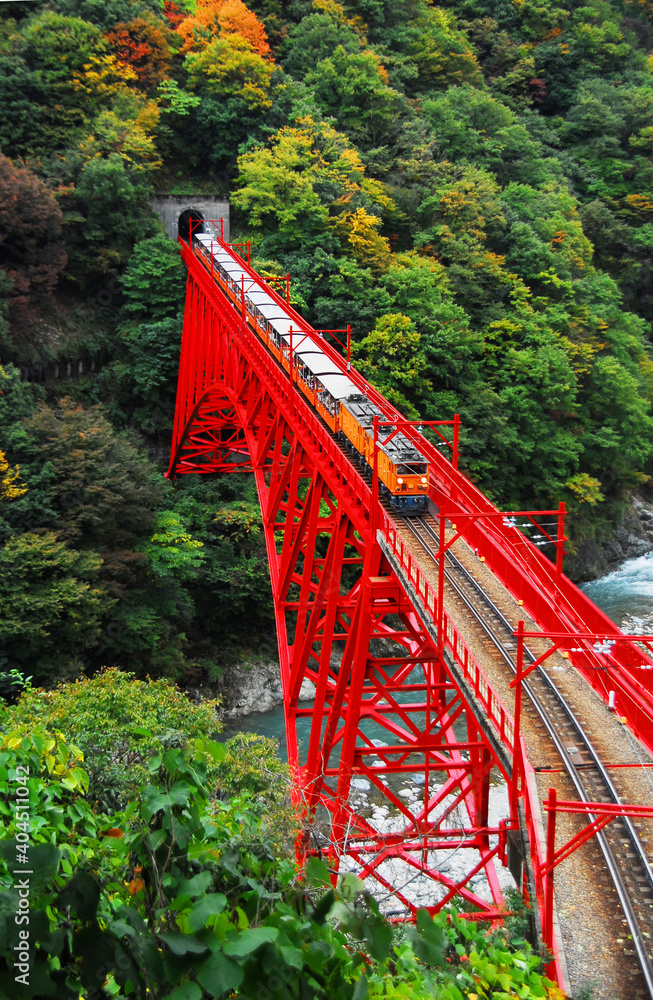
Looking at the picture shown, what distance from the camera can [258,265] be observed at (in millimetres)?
34969

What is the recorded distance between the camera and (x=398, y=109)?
44062 millimetres

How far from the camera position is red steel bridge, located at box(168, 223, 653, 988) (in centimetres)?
1073

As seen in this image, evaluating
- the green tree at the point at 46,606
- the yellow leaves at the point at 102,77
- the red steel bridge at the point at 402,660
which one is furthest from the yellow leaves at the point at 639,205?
the green tree at the point at 46,606

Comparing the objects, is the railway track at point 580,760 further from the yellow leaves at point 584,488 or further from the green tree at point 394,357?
the yellow leaves at point 584,488

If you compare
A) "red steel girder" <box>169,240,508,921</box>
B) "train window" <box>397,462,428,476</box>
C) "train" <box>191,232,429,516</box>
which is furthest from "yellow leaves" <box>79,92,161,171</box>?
"train window" <box>397,462,428,476</box>

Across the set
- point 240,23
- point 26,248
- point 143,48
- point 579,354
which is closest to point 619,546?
point 579,354

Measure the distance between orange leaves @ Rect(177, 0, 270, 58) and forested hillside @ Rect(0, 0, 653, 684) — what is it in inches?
5.2

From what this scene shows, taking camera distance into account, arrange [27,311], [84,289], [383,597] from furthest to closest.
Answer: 1. [84,289]
2. [27,311]
3. [383,597]

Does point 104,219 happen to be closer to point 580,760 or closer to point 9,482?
point 9,482

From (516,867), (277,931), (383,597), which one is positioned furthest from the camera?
(383,597)

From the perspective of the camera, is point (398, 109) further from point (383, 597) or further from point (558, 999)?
point (558, 999)

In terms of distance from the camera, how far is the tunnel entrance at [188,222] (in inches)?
1551

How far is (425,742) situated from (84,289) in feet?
93.6

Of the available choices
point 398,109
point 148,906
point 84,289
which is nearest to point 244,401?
point 84,289
